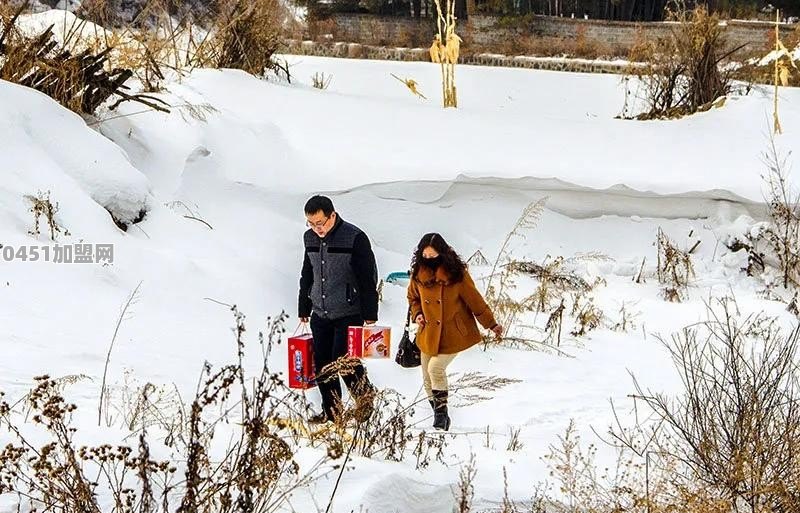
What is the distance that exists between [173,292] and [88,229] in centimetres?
81

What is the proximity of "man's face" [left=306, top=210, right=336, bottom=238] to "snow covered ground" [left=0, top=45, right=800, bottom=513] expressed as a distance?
108 cm

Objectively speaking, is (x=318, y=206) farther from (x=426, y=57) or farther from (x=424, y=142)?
(x=426, y=57)

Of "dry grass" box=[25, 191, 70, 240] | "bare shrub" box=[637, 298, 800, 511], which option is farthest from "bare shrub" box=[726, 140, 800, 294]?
"dry grass" box=[25, 191, 70, 240]

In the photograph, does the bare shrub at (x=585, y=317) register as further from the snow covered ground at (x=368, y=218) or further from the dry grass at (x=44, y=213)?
the dry grass at (x=44, y=213)

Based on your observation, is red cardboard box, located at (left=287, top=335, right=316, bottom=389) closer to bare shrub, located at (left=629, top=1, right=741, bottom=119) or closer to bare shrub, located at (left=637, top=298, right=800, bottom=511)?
bare shrub, located at (left=637, top=298, right=800, bottom=511)

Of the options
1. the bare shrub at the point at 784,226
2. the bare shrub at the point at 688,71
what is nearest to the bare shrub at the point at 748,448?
the bare shrub at the point at 784,226

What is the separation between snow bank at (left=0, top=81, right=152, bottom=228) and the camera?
6.69 metres

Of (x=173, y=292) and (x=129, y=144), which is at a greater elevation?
(x=129, y=144)

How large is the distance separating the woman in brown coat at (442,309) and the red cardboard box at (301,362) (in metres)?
0.60

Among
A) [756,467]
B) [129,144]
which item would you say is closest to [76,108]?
[129,144]

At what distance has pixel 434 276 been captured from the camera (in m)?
5.02

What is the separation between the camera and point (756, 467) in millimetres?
3404

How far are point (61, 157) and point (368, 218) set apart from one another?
9.32ft

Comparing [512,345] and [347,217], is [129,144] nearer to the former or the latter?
[347,217]
